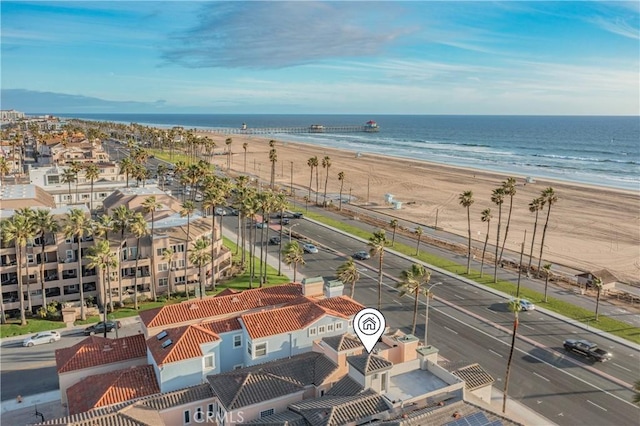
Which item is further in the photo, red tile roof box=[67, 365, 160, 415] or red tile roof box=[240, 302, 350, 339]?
red tile roof box=[240, 302, 350, 339]

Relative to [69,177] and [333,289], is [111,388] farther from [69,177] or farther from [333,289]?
[69,177]

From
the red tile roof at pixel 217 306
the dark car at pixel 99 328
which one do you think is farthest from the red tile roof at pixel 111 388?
the dark car at pixel 99 328

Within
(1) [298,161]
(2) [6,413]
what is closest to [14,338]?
(2) [6,413]

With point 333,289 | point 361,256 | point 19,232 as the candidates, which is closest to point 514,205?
point 361,256

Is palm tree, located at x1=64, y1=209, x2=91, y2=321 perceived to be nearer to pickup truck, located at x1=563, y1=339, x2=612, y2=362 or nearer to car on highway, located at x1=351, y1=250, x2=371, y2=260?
car on highway, located at x1=351, y1=250, x2=371, y2=260

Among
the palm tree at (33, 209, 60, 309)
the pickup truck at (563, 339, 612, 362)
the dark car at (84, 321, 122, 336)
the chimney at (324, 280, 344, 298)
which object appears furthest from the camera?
the palm tree at (33, 209, 60, 309)

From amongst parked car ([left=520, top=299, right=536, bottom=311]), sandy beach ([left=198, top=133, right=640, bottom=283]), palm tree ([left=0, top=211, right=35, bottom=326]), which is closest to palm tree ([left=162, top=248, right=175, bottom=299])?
palm tree ([left=0, top=211, right=35, bottom=326])

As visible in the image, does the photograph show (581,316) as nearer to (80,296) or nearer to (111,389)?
(111,389)
